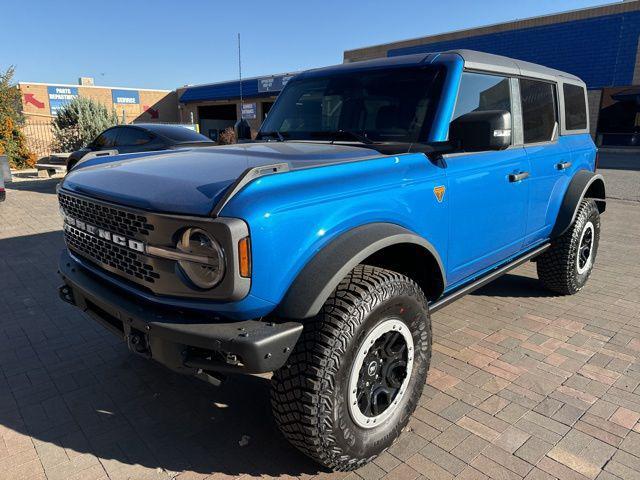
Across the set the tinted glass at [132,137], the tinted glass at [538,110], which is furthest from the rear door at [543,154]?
the tinted glass at [132,137]

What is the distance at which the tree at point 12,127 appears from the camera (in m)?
17.1

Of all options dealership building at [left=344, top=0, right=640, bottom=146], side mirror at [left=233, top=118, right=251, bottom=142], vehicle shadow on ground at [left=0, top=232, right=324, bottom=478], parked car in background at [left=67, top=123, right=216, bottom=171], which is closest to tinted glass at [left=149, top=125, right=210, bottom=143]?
parked car in background at [left=67, top=123, right=216, bottom=171]

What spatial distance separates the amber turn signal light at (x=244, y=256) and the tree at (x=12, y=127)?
18065mm

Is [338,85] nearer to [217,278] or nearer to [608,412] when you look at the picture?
[217,278]

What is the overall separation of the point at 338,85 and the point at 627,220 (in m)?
7.64

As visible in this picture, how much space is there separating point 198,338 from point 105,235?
909 mm

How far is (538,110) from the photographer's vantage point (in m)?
4.01

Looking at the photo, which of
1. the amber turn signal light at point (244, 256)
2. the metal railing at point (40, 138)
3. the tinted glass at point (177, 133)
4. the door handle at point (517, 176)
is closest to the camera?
the amber turn signal light at point (244, 256)

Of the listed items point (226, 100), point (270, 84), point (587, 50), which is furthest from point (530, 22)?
point (226, 100)

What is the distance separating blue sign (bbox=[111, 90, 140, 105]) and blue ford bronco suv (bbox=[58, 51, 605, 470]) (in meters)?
36.7

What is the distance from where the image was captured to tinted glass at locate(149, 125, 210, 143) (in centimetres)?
1001

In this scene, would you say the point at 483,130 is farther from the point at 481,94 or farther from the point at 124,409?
Result: the point at 124,409

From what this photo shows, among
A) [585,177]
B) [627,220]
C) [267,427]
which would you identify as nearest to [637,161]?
[627,220]

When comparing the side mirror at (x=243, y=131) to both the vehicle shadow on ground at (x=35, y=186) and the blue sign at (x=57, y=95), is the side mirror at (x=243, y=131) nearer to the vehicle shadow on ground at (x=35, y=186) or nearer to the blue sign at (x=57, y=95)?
the vehicle shadow on ground at (x=35, y=186)
